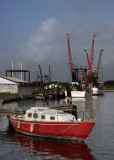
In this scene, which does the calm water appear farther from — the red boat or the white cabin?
the white cabin

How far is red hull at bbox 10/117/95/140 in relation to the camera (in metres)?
28.3

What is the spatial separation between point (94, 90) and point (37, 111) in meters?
127

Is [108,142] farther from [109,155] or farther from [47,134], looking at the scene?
[47,134]

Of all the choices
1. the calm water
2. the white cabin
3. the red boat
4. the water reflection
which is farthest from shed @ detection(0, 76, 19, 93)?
the water reflection

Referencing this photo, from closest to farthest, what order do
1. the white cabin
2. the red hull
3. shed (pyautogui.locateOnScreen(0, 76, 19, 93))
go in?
1. the red hull
2. the white cabin
3. shed (pyautogui.locateOnScreen(0, 76, 19, 93))

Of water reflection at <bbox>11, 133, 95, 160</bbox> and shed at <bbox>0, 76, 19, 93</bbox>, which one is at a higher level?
shed at <bbox>0, 76, 19, 93</bbox>

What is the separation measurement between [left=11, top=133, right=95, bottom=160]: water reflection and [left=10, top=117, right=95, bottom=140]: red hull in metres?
0.73

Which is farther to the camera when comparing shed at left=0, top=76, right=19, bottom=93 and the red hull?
shed at left=0, top=76, right=19, bottom=93

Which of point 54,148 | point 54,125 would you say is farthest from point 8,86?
point 54,148

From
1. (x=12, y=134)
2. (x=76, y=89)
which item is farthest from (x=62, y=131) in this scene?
(x=76, y=89)

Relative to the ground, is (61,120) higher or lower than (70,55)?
lower

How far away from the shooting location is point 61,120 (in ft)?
96.2

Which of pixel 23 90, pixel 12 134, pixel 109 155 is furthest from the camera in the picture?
pixel 23 90

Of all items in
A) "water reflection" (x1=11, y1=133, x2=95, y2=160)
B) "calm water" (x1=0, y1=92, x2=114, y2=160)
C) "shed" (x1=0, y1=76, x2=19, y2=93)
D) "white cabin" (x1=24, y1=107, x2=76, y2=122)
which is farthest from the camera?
"shed" (x1=0, y1=76, x2=19, y2=93)
